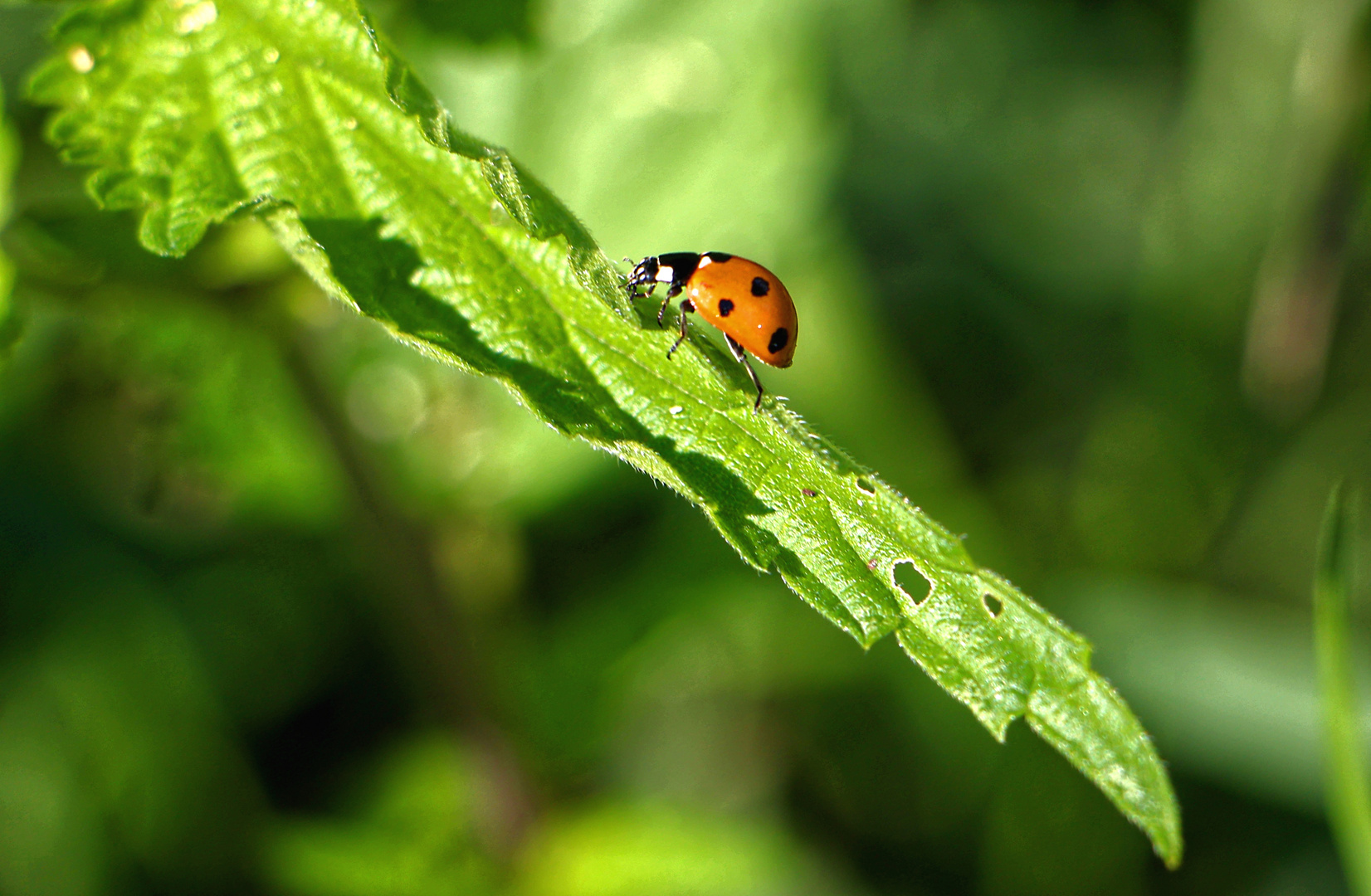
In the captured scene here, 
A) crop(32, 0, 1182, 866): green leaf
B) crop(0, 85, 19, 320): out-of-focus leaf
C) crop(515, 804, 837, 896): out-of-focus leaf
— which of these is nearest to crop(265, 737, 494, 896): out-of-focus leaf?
crop(515, 804, 837, 896): out-of-focus leaf

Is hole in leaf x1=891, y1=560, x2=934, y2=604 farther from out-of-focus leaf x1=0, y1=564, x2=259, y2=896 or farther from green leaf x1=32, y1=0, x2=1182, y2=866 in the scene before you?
out-of-focus leaf x1=0, y1=564, x2=259, y2=896

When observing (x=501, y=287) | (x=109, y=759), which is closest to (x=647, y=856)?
(x=109, y=759)

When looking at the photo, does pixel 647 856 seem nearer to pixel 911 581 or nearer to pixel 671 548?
pixel 671 548

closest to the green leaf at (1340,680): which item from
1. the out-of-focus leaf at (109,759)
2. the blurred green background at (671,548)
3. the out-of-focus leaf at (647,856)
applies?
the blurred green background at (671,548)

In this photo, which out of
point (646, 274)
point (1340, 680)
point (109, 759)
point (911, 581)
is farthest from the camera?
point (109, 759)

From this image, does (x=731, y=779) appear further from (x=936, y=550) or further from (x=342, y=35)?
(x=342, y=35)
